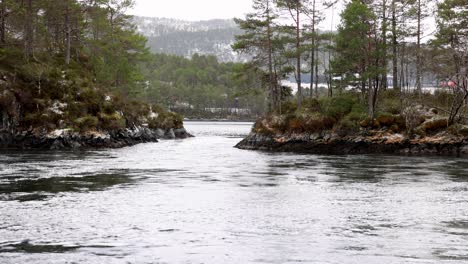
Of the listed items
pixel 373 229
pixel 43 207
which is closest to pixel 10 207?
pixel 43 207

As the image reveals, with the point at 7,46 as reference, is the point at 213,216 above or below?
below

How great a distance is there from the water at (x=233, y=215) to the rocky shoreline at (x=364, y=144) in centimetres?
1195

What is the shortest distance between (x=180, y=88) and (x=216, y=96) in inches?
536

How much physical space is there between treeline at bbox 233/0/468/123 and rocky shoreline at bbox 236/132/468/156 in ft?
7.87

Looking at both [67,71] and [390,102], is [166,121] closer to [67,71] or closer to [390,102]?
[67,71]

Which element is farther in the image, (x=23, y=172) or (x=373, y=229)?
(x=23, y=172)

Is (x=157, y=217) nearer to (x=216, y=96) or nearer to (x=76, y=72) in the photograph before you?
(x=76, y=72)

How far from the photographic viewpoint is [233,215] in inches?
698

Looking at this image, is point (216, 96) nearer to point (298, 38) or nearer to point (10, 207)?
point (298, 38)

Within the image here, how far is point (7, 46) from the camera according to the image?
198 feet

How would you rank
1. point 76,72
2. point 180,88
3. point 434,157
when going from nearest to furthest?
1. point 434,157
2. point 76,72
3. point 180,88

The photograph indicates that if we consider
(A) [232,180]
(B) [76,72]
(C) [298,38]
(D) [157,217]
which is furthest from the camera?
(B) [76,72]

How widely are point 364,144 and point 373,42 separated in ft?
34.1

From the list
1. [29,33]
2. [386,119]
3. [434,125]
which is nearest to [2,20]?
[29,33]
